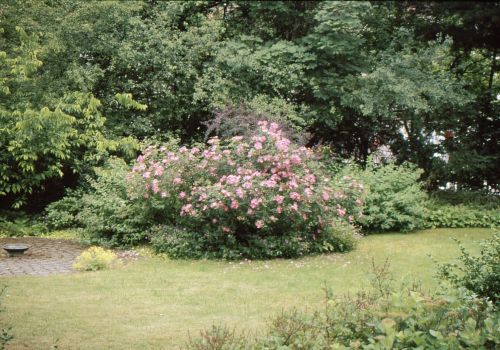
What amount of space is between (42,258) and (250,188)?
156 inches

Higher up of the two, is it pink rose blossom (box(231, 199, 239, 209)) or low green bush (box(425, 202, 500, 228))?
pink rose blossom (box(231, 199, 239, 209))

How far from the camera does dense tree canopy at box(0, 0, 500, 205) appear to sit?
11.9 m

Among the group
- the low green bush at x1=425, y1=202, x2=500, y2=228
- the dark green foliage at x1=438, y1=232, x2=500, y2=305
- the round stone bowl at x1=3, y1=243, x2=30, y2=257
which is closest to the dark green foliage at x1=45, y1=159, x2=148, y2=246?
the round stone bowl at x1=3, y1=243, x2=30, y2=257

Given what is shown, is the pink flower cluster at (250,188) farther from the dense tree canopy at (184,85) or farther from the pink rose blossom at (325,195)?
the dense tree canopy at (184,85)

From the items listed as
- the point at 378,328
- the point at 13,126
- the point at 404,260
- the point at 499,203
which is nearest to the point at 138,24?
the point at 13,126

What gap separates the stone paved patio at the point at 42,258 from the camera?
8613 mm

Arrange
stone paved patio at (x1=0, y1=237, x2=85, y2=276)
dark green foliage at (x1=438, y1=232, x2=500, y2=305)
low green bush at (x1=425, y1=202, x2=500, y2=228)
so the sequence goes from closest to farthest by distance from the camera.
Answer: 1. dark green foliage at (x1=438, y1=232, x2=500, y2=305)
2. stone paved patio at (x1=0, y1=237, x2=85, y2=276)
3. low green bush at (x1=425, y1=202, x2=500, y2=228)

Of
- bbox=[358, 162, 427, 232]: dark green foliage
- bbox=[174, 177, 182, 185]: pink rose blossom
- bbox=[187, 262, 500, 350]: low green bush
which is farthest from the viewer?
bbox=[358, 162, 427, 232]: dark green foliage

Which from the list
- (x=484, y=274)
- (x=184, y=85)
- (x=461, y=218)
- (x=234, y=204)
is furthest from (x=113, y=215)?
(x=461, y=218)

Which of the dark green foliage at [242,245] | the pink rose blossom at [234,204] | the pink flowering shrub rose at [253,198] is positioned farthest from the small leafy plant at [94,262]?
the pink rose blossom at [234,204]

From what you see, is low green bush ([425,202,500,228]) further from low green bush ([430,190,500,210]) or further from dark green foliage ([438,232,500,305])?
dark green foliage ([438,232,500,305])

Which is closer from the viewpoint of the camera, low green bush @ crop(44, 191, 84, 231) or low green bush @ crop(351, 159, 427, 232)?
low green bush @ crop(351, 159, 427, 232)

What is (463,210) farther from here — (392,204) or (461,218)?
(392,204)

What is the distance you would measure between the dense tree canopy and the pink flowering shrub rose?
90.2 inches
